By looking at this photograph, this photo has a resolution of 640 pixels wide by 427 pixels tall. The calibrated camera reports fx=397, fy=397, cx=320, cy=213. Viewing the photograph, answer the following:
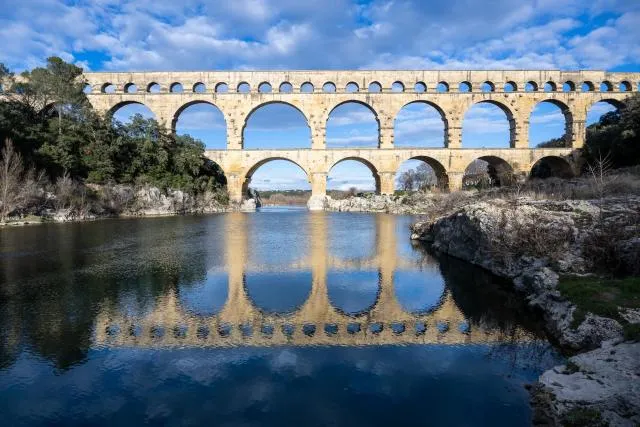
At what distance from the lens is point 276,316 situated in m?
6.76

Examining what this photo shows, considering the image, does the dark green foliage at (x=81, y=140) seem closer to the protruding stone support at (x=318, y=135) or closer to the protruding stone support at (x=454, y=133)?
the protruding stone support at (x=318, y=135)

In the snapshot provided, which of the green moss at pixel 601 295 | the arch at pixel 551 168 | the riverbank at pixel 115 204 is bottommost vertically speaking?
the green moss at pixel 601 295

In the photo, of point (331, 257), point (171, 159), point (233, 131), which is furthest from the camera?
point (233, 131)

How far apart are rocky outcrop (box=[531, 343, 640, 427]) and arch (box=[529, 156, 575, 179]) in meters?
35.0

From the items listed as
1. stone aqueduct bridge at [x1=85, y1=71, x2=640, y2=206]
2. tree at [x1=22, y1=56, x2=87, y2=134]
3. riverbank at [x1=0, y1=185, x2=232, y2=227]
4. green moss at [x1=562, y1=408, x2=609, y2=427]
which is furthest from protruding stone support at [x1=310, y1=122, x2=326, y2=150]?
green moss at [x1=562, y1=408, x2=609, y2=427]

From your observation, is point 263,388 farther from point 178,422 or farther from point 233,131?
point 233,131

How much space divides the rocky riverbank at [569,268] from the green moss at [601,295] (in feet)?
0.11

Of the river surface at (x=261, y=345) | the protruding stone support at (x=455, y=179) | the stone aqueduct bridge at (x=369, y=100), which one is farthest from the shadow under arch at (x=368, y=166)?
the river surface at (x=261, y=345)

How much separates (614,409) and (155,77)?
39.7 metres

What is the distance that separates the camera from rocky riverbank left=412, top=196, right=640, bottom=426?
376 cm

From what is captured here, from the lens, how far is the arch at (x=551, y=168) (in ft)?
114

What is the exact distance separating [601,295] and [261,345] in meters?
5.07

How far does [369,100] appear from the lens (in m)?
36.0

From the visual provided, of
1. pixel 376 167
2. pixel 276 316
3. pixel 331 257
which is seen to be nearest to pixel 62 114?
pixel 376 167
